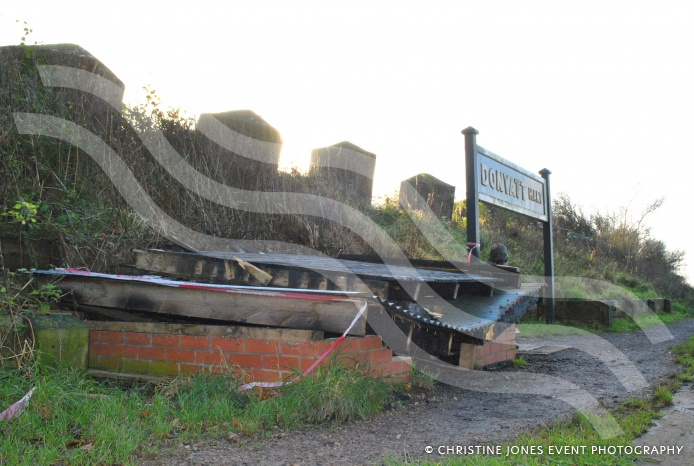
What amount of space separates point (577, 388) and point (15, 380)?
162 inches

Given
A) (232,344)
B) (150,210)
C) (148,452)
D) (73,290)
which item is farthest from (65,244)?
(148,452)

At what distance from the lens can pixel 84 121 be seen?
19.4 feet

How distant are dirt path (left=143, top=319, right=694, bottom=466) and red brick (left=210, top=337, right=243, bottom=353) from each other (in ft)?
2.64

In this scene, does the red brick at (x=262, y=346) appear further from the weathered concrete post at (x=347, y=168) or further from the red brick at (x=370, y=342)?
the weathered concrete post at (x=347, y=168)

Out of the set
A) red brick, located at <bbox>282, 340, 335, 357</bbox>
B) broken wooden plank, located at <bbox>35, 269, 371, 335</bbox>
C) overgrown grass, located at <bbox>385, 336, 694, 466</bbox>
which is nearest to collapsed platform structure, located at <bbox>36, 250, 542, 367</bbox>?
broken wooden plank, located at <bbox>35, 269, 371, 335</bbox>

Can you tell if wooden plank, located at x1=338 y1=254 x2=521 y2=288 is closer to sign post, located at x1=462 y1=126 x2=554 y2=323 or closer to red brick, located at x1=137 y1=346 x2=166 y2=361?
sign post, located at x1=462 y1=126 x2=554 y2=323

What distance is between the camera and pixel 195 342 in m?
3.73

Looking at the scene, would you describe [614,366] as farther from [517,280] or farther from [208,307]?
[208,307]

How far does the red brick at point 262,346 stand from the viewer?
3.58 meters

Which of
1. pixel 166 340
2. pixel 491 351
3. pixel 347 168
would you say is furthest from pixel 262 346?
pixel 347 168

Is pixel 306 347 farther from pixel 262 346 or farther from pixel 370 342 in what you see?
pixel 370 342

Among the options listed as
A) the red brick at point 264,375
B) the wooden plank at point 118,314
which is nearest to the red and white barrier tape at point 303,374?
the red brick at point 264,375

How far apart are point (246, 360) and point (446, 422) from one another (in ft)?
4.28

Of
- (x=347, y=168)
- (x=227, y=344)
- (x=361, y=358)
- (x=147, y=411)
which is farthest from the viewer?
(x=347, y=168)
